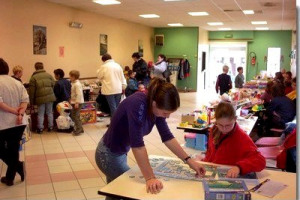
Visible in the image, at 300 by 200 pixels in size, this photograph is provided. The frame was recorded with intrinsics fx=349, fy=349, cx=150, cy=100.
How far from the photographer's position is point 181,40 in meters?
16.1

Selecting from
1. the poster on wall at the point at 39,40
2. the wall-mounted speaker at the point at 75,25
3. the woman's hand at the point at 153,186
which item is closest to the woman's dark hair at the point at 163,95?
the woman's hand at the point at 153,186

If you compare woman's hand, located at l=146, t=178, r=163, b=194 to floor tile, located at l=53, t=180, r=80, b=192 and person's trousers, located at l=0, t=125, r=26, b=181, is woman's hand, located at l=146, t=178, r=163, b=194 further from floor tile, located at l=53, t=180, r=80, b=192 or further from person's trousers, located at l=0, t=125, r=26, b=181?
person's trousers, located at l=0, t=125, r=26, b=181

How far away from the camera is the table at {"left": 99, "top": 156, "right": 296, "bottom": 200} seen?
6.62 ft

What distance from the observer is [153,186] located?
207 centimetres

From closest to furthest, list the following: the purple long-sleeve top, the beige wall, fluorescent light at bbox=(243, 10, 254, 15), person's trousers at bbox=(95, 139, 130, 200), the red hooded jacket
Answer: the purple long-sleeve top, person's trousers at bbox=(95, 139, 130, 200), the red hooded jacket, the beige wall, fluorescent light at bbox=(243, 10, 254, 15)

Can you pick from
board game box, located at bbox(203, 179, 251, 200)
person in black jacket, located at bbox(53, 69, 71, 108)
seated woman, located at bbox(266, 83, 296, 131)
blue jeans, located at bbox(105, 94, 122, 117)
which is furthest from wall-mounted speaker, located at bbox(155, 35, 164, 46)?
board game box, located at bbox(203, 179, 251, 200)

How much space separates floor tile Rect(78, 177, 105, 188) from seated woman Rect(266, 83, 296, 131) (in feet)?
10.7

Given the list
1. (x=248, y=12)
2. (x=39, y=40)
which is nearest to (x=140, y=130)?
(x=39, y=40)

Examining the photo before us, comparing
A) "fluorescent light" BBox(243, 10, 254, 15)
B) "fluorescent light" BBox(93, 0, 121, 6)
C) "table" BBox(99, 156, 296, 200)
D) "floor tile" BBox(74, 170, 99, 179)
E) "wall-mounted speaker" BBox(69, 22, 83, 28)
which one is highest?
"fluorescent light" BBox(243, 10, 254, 15)

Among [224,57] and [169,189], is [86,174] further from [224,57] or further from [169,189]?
Answer: [224,57]

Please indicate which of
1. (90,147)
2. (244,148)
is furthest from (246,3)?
(244,148)

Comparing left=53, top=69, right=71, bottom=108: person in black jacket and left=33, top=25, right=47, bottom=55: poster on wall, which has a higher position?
left=33, top=25, right=47, bottom=55: poster on wall

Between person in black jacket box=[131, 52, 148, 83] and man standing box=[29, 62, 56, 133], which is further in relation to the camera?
person in black jacket box=[131, 52, 148, 83]

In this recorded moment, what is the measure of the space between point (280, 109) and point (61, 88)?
4432mm
